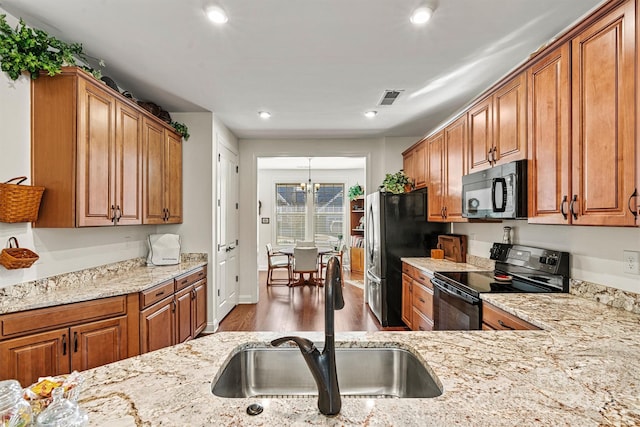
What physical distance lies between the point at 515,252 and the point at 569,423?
2.22m

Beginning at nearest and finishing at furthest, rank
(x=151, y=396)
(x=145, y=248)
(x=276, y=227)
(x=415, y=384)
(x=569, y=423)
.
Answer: (x=569, y=423), (x=151, y=396), (x=415, y=384), (x=145, y=248), (x=276, y=227)

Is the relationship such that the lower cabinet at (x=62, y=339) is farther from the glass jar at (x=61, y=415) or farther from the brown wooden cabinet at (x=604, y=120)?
the brown wooden cabinet at (x=604, y=120)

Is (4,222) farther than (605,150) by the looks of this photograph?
Yes

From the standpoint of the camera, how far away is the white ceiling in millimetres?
1895

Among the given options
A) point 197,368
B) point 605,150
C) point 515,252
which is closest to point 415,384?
point 197,368

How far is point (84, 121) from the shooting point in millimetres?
2209

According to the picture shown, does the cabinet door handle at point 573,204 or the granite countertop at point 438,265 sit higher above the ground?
the cabinet door handle at point 573,204

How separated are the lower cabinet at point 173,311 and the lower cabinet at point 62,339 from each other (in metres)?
0.17

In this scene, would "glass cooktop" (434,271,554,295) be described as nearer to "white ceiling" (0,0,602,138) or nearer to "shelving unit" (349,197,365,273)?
"white ceiling" (0,0,602,138)

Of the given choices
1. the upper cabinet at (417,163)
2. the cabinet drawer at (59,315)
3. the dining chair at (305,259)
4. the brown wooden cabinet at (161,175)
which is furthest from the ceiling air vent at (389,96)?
the dining chair at (305,259)

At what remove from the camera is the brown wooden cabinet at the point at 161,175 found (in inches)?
120

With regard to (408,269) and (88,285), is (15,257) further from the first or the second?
(408,269)

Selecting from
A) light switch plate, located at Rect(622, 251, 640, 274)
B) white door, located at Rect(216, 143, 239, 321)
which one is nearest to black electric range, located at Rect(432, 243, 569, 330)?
light switch plate, located at Rect(622, 251, 640, 274)

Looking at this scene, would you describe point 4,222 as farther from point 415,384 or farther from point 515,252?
point 515,252
